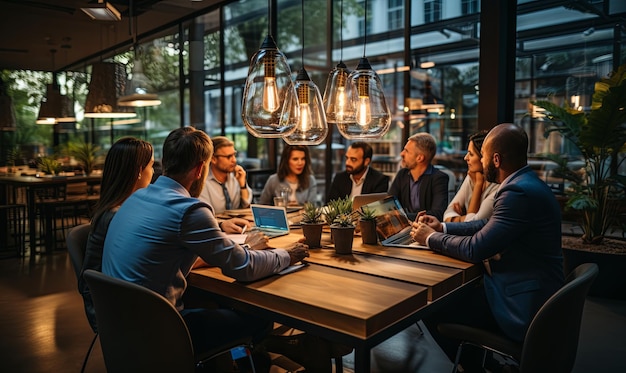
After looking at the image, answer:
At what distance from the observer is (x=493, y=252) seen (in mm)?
2172

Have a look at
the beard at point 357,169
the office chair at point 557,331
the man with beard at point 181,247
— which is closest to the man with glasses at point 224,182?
the beard at point 357,169

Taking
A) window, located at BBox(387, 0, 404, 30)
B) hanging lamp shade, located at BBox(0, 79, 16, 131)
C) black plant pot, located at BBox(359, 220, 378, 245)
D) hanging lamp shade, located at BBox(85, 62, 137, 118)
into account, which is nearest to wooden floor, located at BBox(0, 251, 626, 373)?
black plant pot, located at BBox(359, 220, 378, 245)

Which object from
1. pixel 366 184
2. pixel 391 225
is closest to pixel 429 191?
pixel 366 184

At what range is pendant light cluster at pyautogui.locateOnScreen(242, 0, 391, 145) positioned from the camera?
2.33m

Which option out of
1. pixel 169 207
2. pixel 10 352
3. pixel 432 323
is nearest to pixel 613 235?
pixel 432 323

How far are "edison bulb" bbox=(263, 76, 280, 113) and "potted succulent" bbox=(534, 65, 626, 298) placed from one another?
3.04 metres

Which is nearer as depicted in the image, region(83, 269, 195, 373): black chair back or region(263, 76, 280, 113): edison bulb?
region(83, 269, 195, 373): black chair back

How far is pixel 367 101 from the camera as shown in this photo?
2664 mm

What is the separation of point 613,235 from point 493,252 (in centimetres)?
383

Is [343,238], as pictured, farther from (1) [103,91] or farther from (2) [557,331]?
(1) [103,91]

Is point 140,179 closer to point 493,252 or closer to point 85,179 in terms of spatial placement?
point 493,252

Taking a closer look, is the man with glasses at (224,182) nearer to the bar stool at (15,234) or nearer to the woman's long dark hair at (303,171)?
the woman's long dark hair at (303,171)

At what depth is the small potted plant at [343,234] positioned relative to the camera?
241 centimetres

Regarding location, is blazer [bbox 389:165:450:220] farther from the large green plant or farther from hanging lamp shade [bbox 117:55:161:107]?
hanging lamp shade [bbox 117:55:161:107]
